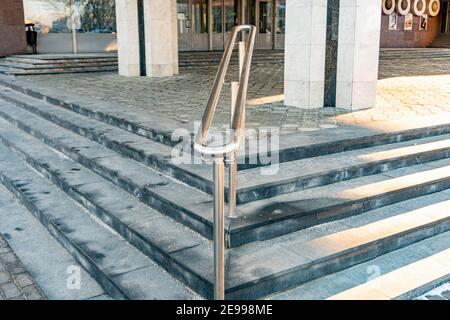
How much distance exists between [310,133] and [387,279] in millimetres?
2303

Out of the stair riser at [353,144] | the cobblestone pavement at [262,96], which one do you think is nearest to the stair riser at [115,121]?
the cobblestone pavement at [262,96]

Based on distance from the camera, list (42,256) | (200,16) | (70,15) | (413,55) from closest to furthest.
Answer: (42,256) < (70,15) < (413,55) < (200,16)

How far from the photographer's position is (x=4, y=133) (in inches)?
292

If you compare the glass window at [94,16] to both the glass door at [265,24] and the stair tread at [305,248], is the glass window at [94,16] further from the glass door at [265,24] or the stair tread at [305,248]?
the stair tread at [305,248]

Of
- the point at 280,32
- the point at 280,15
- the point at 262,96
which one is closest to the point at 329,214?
the point at 262,96

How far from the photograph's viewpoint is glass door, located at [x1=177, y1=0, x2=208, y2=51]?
64.3 ft

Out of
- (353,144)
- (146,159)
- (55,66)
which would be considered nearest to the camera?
(146,159)

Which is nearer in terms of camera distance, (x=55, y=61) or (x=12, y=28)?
(x=55, y=61)

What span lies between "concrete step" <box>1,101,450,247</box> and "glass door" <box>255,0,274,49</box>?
17907 millimetres

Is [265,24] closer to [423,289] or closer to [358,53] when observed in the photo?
[358,53]

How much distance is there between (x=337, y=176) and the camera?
419 centimetres
